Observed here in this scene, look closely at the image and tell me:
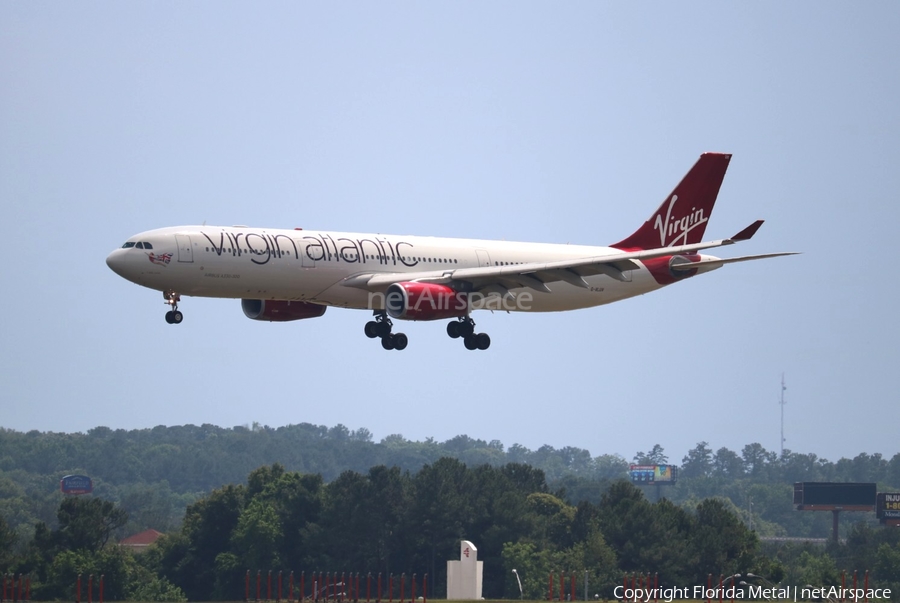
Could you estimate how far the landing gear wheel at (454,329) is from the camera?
73.6 m

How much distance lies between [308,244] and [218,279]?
4.77 m

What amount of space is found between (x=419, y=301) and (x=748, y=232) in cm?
1549

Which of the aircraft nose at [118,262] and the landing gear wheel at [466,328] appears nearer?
the aircraft nose at [118,262]

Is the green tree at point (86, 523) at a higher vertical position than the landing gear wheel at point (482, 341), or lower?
lower

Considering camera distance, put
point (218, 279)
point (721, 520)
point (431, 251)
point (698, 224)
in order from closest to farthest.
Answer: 1. point (218, 279)
2. point (431, 251)
3. point (698, 224)
4. point (721, 520)

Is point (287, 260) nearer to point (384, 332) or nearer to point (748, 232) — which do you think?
point (384, 332)

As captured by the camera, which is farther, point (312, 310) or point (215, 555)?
point (215, 555)

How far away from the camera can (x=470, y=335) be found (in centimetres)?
7356

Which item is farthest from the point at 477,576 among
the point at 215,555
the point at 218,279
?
the point at 215,555

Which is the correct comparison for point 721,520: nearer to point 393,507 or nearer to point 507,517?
point 507,517

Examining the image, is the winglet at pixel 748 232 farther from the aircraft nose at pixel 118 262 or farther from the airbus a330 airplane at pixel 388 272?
the aircraft nose at pixel 118 262

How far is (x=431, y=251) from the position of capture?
70062 millimetres

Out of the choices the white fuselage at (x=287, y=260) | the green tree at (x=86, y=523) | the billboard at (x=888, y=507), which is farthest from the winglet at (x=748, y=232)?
the billboard at (x=888, y=507)

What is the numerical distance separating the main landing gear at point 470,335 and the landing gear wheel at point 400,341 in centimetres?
451
